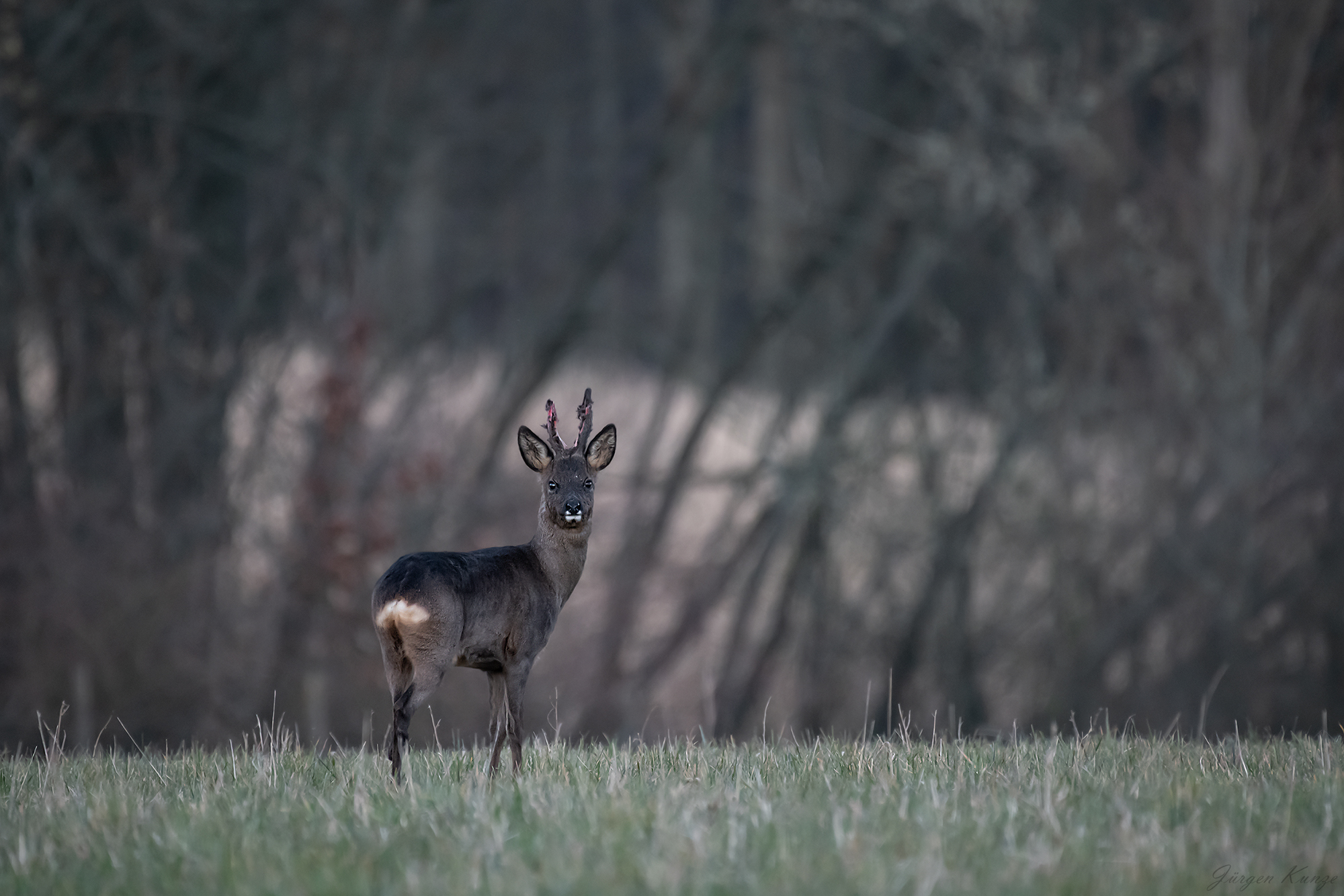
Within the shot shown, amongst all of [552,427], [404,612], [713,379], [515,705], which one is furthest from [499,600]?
[713,379]

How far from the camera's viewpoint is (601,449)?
7094 mm

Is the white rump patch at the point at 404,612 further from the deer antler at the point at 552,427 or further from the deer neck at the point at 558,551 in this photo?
the deer antler at the point at 552,427

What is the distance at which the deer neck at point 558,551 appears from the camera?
6.95 m

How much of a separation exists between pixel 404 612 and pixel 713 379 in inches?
622

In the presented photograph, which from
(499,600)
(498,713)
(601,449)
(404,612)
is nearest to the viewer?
(404,612)

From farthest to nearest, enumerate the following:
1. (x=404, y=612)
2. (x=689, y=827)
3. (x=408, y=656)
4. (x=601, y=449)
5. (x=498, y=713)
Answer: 1. (x=601, y=449)
2. (x=498, y=713)
3. (x=408, y=656)
4. (x=404, y=612)
5. (x=689, y=827)

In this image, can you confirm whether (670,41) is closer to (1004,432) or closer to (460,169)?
(460,169)

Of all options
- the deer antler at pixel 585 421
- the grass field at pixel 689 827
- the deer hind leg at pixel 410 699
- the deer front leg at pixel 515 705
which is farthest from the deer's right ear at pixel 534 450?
the grass field at pixel 689 827

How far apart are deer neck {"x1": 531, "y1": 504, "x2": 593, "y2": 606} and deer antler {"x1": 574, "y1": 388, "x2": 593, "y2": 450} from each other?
0.33 m

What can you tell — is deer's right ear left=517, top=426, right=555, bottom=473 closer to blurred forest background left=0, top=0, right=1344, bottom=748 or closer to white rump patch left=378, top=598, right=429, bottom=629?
white rump patch left=378, top=598, right=429, bottom=629

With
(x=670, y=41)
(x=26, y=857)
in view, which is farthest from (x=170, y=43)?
(x=26, y=857)

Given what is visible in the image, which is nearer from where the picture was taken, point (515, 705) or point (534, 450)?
point (515, 705)

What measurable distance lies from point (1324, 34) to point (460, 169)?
10.6 m

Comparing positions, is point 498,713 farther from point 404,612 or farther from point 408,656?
point 404,612
